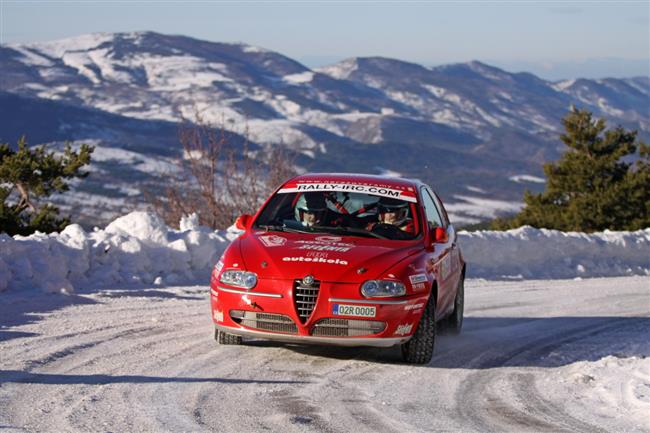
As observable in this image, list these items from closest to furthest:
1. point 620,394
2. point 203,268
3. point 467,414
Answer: point 467,414
point 620,394
point 203,268

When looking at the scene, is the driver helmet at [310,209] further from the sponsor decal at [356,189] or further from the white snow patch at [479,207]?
the white snow patch at [479,207]

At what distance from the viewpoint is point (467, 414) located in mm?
6844

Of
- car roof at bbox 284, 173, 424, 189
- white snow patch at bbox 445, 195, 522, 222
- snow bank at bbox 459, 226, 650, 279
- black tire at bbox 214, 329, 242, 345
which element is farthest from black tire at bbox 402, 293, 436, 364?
white snow patch at bbox 445, 195, 522, 222

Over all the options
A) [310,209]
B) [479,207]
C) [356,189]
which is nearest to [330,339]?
[310,209]

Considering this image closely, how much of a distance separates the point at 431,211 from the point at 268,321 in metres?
2.53

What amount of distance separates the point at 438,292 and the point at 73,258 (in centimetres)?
523

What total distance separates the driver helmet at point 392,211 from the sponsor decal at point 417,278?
90 cm

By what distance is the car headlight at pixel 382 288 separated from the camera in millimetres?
8008

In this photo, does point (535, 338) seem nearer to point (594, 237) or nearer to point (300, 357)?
point (300, 357)

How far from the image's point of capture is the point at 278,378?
7539 mm

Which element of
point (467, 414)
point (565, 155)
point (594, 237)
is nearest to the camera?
point (467, 414)

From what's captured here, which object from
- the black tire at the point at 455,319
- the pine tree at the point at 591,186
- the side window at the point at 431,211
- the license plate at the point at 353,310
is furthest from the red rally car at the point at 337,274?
the pine tree at the point at 591,186

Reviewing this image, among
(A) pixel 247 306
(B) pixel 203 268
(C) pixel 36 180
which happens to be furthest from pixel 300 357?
(C) pixel 36 180

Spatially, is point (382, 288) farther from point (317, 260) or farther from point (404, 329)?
point (317, 260)
